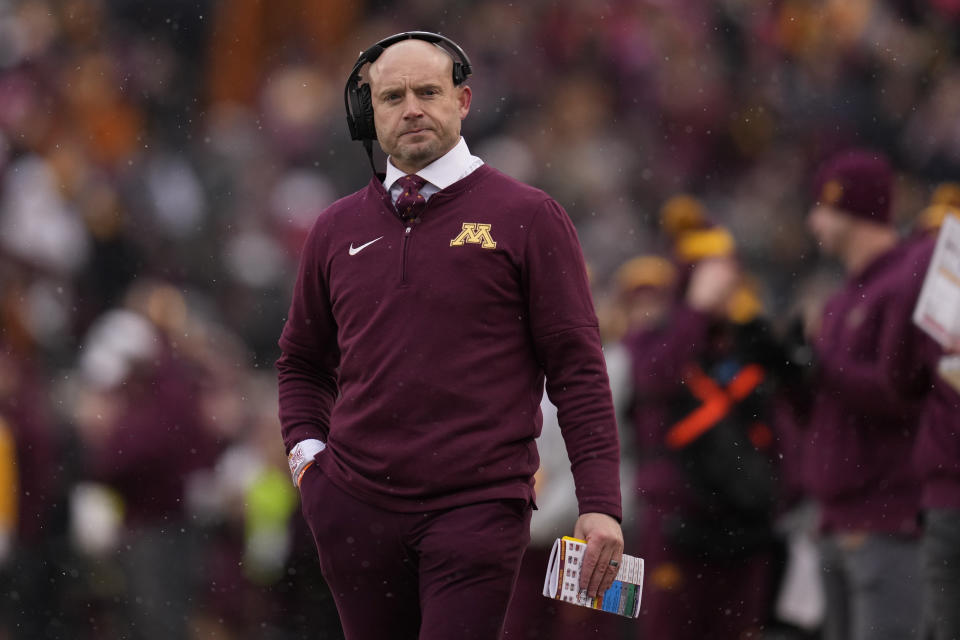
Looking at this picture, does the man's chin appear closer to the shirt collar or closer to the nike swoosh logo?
the shirt collar

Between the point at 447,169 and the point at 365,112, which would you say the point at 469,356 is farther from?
the point at 365,112

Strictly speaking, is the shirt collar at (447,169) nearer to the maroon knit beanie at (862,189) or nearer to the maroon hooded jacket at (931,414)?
the maroon hooded jacket at (931,414)

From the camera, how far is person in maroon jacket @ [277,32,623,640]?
375 centimetres

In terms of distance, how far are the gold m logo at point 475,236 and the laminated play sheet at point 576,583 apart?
Answer: 70 cm

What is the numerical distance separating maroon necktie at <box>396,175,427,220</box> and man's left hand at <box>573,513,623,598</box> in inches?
32.4

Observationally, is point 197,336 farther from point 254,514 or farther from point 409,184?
point 409,184

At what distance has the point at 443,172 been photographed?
395 centimetres

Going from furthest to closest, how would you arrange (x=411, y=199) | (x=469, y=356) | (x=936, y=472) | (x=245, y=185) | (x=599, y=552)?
(x=245, y=185), (x=936, y=472), (x=411, y=199), (x=469, y=356), (x=599, y=552)

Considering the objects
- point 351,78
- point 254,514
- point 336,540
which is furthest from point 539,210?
point 254,514

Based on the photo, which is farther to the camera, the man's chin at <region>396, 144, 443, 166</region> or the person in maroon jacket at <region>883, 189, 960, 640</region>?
the person in maroon jacket at <region>883, 189, 960, 640</region>

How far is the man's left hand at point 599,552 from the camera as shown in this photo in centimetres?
369

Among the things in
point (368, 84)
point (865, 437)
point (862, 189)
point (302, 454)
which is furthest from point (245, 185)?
point (302, 454)

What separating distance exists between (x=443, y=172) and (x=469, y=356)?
467 mm

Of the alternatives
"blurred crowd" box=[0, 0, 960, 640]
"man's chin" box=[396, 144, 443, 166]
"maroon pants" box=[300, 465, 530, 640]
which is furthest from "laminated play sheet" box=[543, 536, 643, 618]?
"blurred crowd" box=[0, 0, 960, 640]
